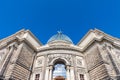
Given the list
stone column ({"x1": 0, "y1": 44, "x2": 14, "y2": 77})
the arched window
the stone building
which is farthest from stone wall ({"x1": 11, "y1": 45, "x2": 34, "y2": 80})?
the arched window

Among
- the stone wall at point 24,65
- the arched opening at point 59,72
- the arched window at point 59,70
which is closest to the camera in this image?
the stone wall at point 24,65

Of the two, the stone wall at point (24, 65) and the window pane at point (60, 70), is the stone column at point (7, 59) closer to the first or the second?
the stone wall at point (24, 65)

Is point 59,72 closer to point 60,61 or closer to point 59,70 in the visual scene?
point 59,70

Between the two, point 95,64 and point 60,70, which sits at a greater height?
point 60,70

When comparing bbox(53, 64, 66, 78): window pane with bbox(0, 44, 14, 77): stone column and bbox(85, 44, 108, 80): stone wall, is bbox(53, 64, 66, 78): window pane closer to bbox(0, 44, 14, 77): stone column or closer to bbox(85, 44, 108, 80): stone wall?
bbox(85, 44, 108, 80): stone wall

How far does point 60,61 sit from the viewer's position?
20.5 m

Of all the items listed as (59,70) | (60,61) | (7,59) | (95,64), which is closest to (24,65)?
(7,59)

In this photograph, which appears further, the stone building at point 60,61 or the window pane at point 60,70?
the window pane at point 60,70

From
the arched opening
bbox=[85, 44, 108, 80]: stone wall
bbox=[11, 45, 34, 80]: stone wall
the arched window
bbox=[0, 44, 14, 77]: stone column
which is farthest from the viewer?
the arched window

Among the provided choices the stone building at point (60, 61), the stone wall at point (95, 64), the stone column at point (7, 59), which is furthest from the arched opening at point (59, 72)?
the stone column at point (7, 59)

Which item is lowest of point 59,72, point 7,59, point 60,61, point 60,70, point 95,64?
point 59,72

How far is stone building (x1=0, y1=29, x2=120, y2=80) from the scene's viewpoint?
1620cm

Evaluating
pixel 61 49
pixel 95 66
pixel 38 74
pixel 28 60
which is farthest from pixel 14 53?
pixel 95 66

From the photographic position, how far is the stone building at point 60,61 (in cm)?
1620
